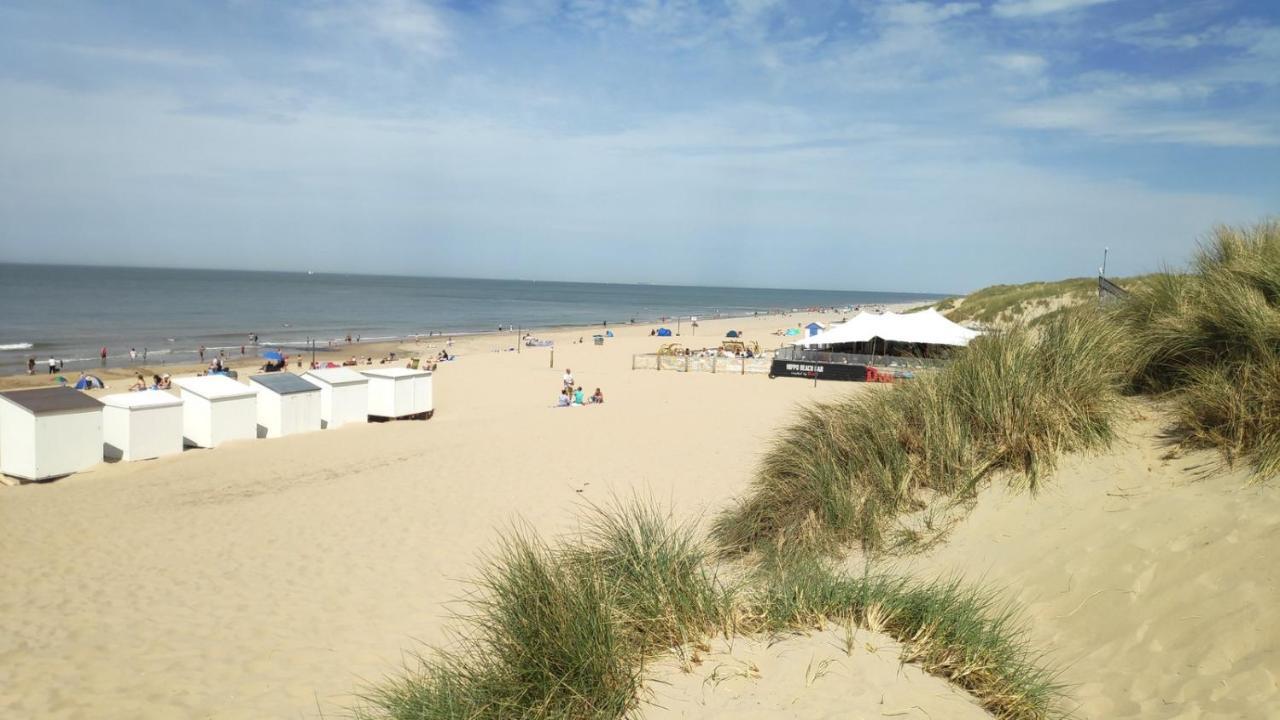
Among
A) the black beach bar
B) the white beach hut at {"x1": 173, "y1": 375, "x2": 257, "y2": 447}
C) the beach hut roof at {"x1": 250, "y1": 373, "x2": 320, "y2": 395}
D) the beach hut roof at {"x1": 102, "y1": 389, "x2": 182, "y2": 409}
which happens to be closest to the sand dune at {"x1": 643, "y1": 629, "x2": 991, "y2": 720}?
the beach hut roof at {"x1": 102, "y1": 389, "x2": 182, "y2": 409}

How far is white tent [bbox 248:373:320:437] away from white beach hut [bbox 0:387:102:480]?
10.2 feet

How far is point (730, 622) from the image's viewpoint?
3.60m

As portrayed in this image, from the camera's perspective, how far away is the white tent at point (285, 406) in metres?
15.2

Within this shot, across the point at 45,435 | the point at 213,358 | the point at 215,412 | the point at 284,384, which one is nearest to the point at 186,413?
the point at 215,412

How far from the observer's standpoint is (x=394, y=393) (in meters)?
17.0

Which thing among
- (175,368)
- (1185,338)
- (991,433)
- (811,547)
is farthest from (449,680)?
(175,368)

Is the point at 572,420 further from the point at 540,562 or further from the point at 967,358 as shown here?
the point at 540,562

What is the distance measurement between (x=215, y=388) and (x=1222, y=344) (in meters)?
15.4

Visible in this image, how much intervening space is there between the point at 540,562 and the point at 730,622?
953 mm

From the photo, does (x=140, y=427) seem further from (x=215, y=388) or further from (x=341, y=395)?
(x=341, y=395)

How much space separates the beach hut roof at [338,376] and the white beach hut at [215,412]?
178 cm

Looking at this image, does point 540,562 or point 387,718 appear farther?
point 540,562

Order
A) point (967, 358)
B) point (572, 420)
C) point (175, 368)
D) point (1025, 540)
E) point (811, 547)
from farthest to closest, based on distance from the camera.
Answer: point (175, 368) → point (572, 420) → point (967, 358) → point (811, 547) → point (1025, 540)

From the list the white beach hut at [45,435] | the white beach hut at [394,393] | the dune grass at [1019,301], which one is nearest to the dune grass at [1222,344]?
the white beach hut at [394,393]
